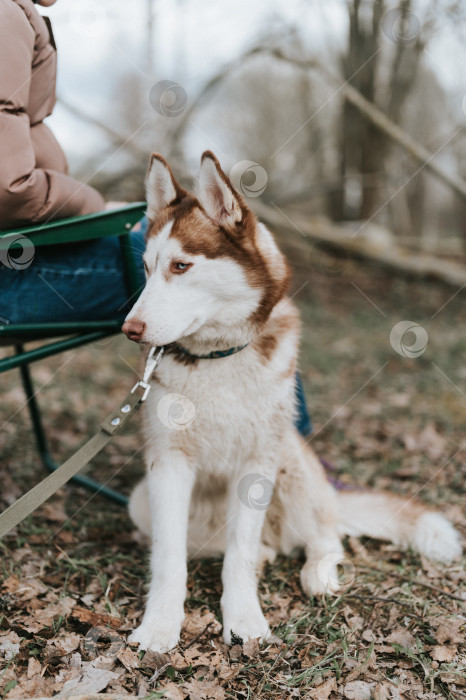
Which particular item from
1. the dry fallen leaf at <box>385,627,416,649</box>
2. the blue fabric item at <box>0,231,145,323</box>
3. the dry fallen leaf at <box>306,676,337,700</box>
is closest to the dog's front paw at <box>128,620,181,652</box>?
the dry fallen leaf at <box>306,676,337,700</box>

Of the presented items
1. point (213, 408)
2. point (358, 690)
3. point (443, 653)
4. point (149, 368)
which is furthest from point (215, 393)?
point (443, 653)

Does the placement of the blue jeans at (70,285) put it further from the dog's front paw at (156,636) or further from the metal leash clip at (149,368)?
the dog's front paw at (156,636)

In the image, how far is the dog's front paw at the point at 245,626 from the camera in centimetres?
215

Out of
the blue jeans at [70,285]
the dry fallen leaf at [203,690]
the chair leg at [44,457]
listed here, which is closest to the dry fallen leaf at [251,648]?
the dry fallen leaf at [203,690]

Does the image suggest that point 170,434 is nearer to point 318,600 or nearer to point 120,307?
point 120,307

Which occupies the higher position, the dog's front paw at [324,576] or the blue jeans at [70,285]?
the blue jeans at [70,285]

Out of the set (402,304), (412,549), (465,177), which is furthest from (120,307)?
(465,177)

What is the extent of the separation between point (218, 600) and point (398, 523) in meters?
1.02

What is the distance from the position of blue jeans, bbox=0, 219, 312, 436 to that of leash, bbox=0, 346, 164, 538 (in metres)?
0.38

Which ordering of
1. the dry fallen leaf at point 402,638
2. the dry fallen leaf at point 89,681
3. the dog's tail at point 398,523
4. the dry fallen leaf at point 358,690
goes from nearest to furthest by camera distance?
the dry fallen leaf at point 89,681
the dry fallen leaf at point 358,690
the dry fallen leaf at point 402,638
the dog's tail at point 398,523

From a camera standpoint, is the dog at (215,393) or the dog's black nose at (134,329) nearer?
the dog's black nose at (134,329)

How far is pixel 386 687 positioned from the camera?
193cm

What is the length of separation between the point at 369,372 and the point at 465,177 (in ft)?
30.8

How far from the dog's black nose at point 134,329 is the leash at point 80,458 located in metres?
0.29
